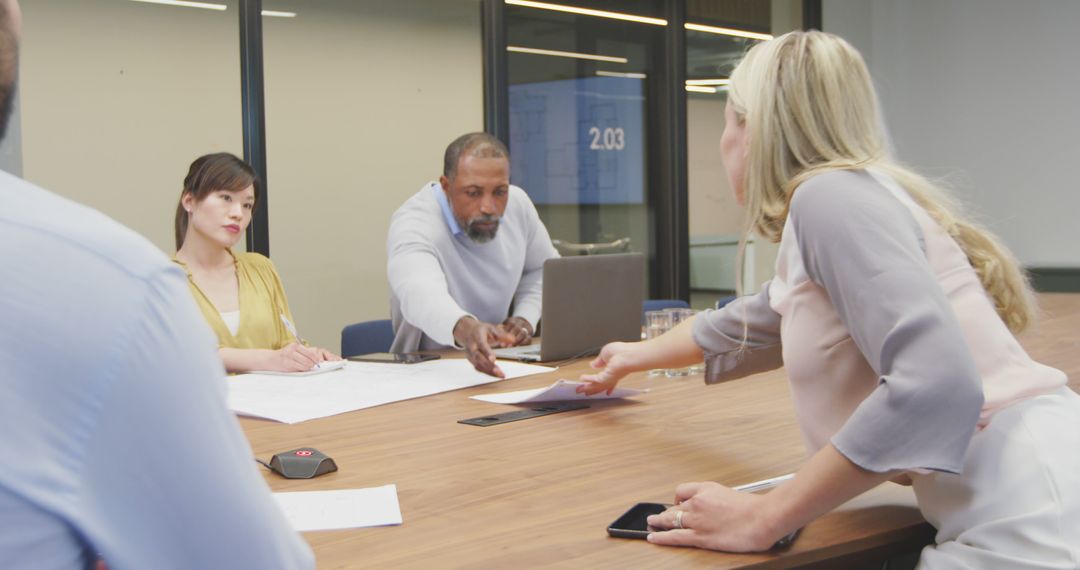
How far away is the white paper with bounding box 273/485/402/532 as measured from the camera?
1413mm

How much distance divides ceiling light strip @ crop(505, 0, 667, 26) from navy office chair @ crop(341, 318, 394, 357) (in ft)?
10.0

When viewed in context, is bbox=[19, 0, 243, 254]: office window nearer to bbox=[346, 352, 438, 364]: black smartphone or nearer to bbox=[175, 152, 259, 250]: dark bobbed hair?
bbox=[175, 152, 259, 250]: dark bobbed hair

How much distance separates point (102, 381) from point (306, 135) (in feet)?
16.6

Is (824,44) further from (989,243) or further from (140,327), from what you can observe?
(140,327)

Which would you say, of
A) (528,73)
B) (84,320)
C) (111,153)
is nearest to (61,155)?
(111,153)

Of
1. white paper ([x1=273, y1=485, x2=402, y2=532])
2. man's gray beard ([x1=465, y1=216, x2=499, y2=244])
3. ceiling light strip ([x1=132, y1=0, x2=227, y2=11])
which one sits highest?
ceiling light strip ([x1=132, y1=0, x2=227, y2=11])

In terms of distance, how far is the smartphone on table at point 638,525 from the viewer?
133cm

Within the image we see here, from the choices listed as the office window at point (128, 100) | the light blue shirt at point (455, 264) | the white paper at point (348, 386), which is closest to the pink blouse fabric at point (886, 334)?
the white paper at point (348, 386)

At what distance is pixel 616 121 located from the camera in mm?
6859

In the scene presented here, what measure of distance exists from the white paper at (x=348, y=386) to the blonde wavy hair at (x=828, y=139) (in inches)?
45.7

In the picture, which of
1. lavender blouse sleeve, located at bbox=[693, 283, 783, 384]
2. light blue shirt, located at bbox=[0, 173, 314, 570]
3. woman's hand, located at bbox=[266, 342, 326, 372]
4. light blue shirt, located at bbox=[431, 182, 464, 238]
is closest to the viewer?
light blue shirt, located at bbox=[0, 173, 314, 570]

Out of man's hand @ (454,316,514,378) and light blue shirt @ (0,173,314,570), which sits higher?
light blue shirt @ (0,173,314,570)

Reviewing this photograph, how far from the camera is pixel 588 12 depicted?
21.7 feet

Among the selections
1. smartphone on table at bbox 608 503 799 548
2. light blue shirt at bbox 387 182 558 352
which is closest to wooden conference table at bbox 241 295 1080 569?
smartphone on table at bbox 608 503 799 548
